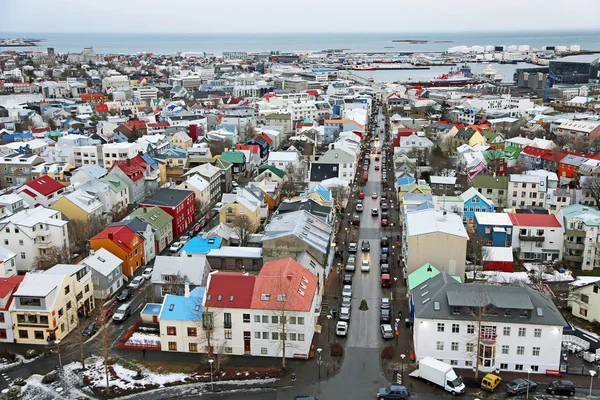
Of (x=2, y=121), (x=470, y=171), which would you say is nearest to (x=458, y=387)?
(x=470, y=171)

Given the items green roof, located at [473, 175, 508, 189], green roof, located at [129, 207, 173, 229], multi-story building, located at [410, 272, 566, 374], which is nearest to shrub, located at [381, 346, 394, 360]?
multi-story building, located at [410, 272, 566, 374]

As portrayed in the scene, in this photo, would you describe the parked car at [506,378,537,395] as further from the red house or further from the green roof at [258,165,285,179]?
the green roof at [258,165,285,179]

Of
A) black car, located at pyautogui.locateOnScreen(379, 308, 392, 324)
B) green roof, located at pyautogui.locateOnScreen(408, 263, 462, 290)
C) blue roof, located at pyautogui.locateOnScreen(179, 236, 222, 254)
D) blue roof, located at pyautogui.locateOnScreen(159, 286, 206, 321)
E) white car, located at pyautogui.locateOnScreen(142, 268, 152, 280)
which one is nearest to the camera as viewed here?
blue roof, located at pyautogui.locateOnScreen(159, 286, 206, 321)

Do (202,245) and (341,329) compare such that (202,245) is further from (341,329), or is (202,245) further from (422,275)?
(422,275)

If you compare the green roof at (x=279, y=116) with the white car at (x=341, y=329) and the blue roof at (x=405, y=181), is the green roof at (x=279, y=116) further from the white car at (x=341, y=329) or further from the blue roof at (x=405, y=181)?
the white car at (x=341, y=329)

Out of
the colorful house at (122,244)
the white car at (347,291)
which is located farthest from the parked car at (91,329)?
the white car at (347,291)

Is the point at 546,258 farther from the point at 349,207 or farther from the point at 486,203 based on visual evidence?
the point at 349,207

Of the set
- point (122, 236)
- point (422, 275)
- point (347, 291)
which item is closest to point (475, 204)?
point (422, 275)
